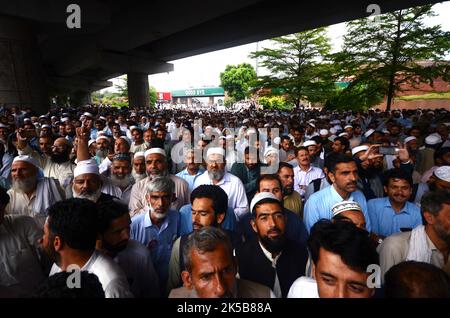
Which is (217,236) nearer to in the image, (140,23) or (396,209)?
(396,209)

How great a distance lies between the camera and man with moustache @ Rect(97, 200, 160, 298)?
7.42 feet

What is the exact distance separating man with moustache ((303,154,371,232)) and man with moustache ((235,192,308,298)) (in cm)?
97

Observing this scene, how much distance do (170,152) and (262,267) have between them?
193 inches

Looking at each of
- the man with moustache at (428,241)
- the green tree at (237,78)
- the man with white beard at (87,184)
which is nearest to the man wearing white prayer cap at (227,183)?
the man with white beard at (87,184)

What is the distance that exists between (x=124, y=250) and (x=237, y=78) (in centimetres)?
5992

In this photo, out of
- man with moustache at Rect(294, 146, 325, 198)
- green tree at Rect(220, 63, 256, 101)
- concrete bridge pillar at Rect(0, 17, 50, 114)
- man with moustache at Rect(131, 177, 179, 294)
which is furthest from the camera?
green tree at Rect(220, 63, 256, 101)

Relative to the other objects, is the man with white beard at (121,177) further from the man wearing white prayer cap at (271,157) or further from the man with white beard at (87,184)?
the man wearing white prayer cap at (271,157)

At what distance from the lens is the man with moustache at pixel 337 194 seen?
330cm

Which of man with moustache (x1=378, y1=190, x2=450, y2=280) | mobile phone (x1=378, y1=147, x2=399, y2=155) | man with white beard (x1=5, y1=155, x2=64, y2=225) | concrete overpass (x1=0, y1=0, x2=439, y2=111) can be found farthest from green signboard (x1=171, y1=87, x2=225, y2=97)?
man with moustache (x1=378, y1=190, x2=450, y2=280)

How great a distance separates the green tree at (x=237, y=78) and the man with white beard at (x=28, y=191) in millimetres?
56828

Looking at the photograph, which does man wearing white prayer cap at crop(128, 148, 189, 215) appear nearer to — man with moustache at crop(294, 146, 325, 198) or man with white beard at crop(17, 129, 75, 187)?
man with white beard at crop(17, 129, 75, 187)
